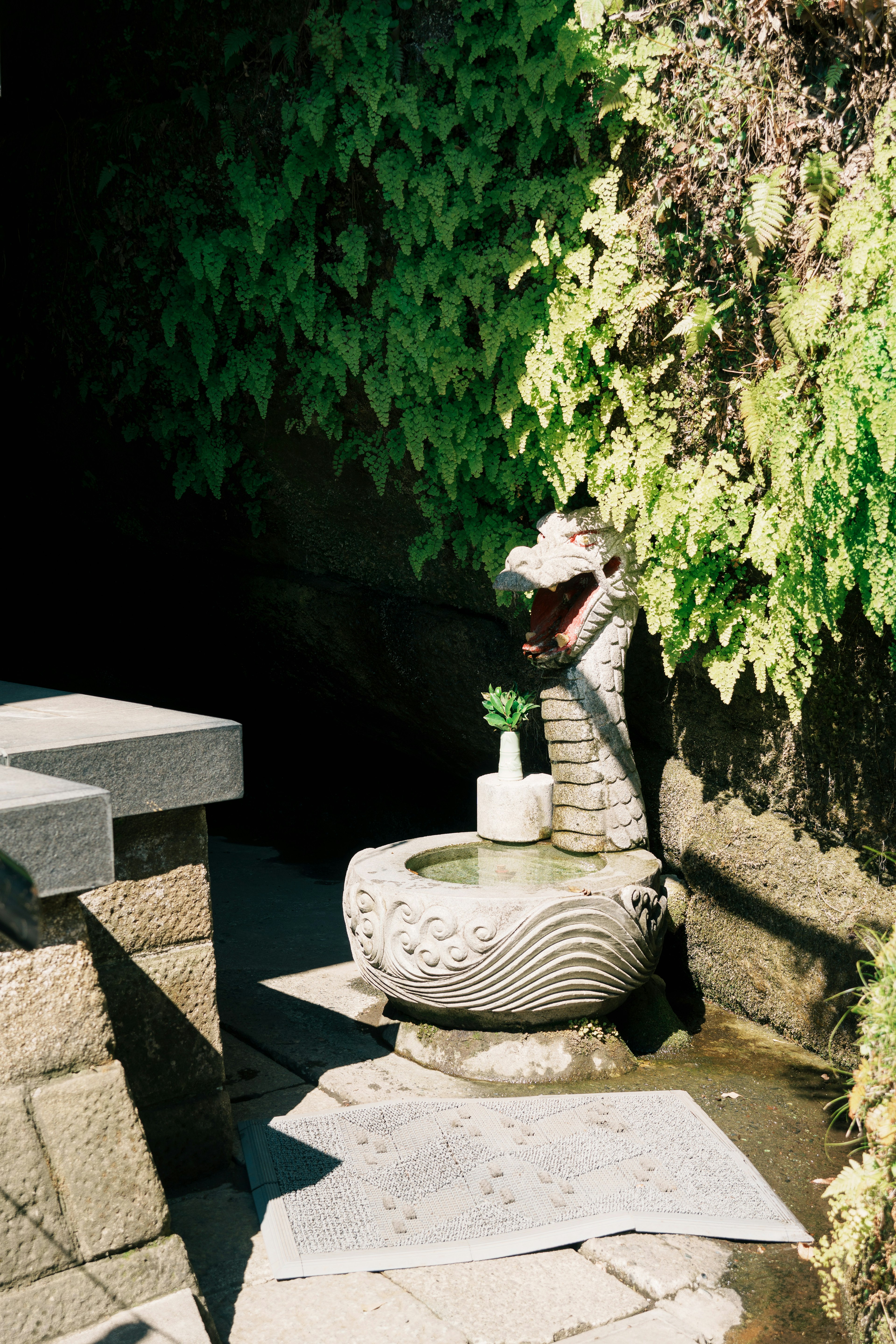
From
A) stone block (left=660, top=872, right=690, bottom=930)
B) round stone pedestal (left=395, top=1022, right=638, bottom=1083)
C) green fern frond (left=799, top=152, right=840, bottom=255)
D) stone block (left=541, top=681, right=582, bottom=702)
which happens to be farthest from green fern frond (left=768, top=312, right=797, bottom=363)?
round stone pedestal (left=395, top=1022, right=638, bottom=1083)

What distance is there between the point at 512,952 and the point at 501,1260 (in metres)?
1.12

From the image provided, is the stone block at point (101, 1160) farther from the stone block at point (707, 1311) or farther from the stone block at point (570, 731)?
the stone block at point (570, 731)

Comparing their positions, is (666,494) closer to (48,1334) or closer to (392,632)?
(392,632)

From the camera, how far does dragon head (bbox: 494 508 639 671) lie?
4.69 meters

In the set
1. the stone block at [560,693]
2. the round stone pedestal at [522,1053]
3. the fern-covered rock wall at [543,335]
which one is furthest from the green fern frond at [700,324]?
the round stone pedestal at [522,1053]

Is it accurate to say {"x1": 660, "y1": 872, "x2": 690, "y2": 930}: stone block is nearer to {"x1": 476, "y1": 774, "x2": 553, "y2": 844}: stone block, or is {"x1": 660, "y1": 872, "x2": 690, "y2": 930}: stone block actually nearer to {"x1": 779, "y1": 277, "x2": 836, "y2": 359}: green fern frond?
{"x1": 476, "y1": 774, "x2": 553, "y2": 844}: stone block

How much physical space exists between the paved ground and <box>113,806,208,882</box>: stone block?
98 centimetres

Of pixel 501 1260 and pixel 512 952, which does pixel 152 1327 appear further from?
pixel 512 952

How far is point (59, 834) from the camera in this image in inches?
98.0

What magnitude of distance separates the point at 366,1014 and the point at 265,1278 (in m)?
1.85

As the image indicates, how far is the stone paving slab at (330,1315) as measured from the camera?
269 cm

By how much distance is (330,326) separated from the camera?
18.0ft

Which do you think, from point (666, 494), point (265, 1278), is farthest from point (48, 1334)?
point (666, 494)

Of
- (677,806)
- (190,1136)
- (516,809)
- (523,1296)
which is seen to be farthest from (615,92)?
(523,1296)
